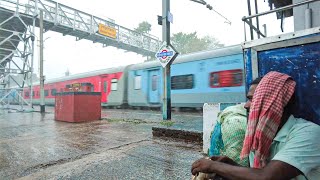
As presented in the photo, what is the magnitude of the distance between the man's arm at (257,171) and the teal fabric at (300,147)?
0.03 m

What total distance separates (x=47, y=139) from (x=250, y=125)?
17.2ft

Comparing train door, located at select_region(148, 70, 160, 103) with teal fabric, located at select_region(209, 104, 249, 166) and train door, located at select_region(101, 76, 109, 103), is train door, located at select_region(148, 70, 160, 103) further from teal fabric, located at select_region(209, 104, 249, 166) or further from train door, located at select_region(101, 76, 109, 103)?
teal fabric, located at select_region(209, 104, 249, 166)

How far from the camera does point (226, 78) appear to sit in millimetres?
9578

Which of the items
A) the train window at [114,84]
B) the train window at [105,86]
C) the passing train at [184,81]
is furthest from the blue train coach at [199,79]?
the train window at [105,86]

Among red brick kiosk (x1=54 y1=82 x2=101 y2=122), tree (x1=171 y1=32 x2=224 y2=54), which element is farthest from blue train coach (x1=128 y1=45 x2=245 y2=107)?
tree (x1=171 y1=32 x2=224 y2=54)

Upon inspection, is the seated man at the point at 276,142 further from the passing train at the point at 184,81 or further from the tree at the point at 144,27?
the tree at the point at 144,27

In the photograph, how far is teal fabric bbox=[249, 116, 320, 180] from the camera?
1.21 meters

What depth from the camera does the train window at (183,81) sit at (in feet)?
36.4

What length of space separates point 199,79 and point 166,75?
11.1 feet

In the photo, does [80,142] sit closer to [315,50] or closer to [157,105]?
[315,50]

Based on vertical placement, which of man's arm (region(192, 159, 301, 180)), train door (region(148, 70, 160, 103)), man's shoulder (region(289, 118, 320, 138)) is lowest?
man's arm (region(192, 159, 301, 180))

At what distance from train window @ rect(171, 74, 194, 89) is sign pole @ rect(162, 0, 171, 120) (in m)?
3.55

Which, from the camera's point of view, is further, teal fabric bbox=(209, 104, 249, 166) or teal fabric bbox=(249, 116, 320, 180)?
teal fabric bbox=(209, 104, 249, 166)

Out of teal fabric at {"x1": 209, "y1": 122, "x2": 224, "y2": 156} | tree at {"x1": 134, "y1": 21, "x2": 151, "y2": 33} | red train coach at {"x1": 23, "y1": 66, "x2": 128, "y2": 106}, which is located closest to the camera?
teal fabric at {"x1": 209, "y1": 122, "x2": 224, "y2": 156}
